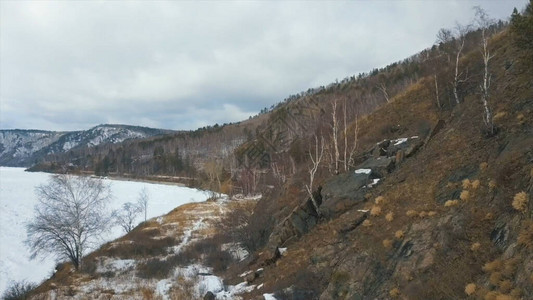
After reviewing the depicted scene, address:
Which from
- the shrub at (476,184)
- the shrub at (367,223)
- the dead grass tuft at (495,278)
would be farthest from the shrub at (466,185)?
the dead grass tuft at (495,278)

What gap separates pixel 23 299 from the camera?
24.9m

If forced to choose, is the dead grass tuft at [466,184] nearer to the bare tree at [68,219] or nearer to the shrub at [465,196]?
the shrub at [465,196]

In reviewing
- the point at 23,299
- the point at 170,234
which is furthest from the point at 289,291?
the point at 170,234

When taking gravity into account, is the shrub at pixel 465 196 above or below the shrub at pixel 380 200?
above

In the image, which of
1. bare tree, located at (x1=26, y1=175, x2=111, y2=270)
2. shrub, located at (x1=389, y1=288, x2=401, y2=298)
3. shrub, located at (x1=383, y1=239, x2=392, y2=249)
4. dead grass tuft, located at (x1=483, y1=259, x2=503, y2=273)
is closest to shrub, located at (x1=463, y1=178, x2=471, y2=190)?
shrub, located at (x1=383, y1=239, x2=392, y2=249)

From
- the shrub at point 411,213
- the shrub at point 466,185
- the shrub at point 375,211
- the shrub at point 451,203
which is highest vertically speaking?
Answer: the shrub at point 466,185

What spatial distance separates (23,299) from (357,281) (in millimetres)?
23547

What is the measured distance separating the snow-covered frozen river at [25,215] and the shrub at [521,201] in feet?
141

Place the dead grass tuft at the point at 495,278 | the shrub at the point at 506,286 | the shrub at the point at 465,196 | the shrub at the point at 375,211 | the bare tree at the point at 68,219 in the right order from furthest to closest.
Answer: the bare tree at the point at 68,219 < the shrub at the point at 375,211 < the shrub at the point at 465,196 < the dead grass tuft at the point at 495,278 < the shrub at the point at 506,286

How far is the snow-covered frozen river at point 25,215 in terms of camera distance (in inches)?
1667

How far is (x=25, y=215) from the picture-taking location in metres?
67.3

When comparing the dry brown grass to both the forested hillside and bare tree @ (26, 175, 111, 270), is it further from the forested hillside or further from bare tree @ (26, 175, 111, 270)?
bare tree @ (26, 175, 111, 270)

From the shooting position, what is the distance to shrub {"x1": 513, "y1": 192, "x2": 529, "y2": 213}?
10.1m

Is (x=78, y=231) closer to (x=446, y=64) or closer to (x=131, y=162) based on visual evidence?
(x=446, y=64)
